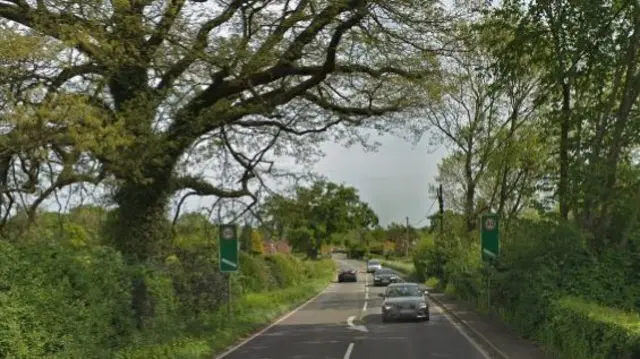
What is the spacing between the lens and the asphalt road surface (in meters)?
19.0

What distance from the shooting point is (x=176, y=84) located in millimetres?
22250

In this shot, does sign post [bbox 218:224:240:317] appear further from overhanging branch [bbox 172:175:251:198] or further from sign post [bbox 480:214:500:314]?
sign post [bbox 480:214:500:314]

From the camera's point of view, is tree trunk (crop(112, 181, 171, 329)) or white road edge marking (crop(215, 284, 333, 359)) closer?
white road edge marking (crop(215, 284, 333, 359))

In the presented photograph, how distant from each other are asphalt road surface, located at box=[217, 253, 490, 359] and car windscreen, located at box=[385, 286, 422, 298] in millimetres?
1114

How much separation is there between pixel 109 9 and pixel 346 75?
1025 centimetres

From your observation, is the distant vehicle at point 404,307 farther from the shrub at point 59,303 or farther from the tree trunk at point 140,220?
the shrub at point 59,303

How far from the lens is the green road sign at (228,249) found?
80.1 ft

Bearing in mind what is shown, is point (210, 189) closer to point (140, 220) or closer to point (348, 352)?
point (140, 220)

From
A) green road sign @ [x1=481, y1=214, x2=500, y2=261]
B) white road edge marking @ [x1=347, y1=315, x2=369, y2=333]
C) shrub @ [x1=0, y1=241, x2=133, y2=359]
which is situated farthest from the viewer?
green road sign @ [x1=481, y1=214, x2=500, y2=261]

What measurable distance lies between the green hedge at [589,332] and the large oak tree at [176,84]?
791 cm

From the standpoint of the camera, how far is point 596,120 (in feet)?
76.1

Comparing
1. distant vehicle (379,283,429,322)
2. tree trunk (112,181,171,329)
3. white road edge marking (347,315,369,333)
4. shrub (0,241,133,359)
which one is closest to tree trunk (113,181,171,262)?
tree trunk (112,181,171,329)

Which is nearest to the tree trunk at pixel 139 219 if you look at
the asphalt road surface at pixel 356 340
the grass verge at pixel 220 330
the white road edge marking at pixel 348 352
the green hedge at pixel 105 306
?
the green hedge at pixel 105 306

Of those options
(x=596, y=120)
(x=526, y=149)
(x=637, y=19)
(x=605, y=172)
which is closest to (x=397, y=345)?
(x=605, y=172)
